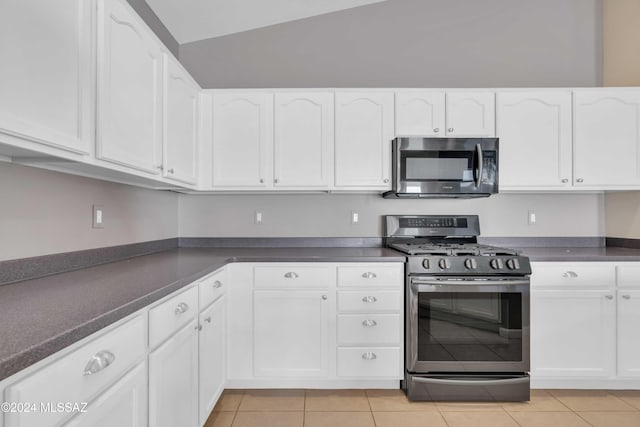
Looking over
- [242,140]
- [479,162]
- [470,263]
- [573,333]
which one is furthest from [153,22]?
[573,333]

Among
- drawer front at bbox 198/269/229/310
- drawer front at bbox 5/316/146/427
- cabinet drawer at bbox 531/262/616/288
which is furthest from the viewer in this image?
cabinet drawer at bbox 531/262/616/288

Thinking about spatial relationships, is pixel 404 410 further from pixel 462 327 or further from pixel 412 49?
pixel 412 49

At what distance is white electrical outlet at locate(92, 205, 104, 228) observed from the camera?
1771mm

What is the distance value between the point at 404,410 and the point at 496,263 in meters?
1.09

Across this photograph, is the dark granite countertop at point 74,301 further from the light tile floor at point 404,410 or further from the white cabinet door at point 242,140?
the light tile floor at point 404,410

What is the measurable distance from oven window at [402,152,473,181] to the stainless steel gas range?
0.65 meters

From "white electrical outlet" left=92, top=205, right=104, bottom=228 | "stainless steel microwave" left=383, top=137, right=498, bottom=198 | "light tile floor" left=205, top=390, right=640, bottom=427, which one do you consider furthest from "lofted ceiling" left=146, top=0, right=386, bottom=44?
"light tile floor" left=205, top=390, right=640, bottom=427

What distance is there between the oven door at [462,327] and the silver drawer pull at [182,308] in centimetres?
A: 137

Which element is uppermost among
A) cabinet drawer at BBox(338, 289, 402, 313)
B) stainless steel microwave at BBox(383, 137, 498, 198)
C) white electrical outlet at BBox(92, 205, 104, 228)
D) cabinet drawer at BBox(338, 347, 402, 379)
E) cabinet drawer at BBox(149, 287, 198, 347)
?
stainless steel microwave at BBox(383, 137, 498, 198)

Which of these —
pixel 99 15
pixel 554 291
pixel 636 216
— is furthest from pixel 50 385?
pixel 636 216

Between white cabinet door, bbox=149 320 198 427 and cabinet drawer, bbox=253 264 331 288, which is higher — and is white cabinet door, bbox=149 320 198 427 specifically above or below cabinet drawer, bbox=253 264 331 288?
below

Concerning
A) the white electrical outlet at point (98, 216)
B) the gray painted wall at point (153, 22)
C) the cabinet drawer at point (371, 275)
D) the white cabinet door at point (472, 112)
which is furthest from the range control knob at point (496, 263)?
the gray painted wall at point (153, 22)

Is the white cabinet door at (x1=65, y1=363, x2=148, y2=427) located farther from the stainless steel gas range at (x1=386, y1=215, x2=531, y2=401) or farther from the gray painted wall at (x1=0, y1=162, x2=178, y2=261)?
the stainless steel gas range at (x1=386, y1=215, x2=531, y2=401)

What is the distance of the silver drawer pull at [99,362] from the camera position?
86 cm
